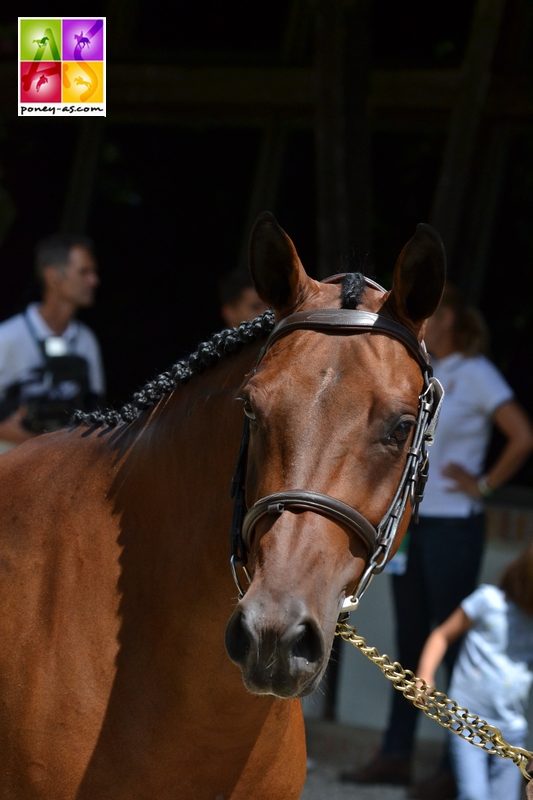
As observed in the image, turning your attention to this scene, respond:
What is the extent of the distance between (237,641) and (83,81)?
7.12 feet

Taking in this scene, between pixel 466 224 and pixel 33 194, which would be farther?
pixel 33 194

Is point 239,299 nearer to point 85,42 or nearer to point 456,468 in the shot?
point 456,468

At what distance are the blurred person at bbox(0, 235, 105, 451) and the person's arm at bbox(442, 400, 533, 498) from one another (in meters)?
1.74

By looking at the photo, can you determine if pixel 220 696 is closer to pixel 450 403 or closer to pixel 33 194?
pixel 450 403

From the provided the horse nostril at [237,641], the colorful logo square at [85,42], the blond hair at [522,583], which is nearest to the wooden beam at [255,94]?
the blond hair at [522,583]

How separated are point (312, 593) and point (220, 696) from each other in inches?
21.5

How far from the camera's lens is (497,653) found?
15.9 feet

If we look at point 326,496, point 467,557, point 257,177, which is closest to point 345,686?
point 467,557

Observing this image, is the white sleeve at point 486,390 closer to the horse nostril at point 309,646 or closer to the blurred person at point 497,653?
the blurred person at point 497,653

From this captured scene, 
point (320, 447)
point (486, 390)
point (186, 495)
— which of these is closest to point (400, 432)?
point (320, 447)

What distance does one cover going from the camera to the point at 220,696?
2.71m

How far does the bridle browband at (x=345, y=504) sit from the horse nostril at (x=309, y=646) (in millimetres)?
156

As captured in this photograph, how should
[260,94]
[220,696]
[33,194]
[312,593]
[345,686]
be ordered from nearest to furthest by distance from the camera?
[312,593] → [220,696] → [345,686] → [260,94] → [33,194]

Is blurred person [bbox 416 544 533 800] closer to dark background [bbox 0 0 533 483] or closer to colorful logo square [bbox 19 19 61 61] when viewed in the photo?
dark background [bbox 0 0 533 483]
